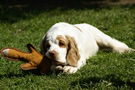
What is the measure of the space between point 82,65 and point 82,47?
15.4 inches

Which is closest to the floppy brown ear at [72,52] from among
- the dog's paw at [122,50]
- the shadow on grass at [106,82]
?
the shadow on grass at [106,82]

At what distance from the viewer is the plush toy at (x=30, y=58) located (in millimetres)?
3691

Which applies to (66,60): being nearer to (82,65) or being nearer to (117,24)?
(82,65)

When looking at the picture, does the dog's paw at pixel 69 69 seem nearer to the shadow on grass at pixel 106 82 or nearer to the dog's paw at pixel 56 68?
the dog's paw at pixel 56 68

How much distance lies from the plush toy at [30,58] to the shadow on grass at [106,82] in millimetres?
718

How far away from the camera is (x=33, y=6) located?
39.8 ft

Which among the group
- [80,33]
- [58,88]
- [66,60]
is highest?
[80,33]

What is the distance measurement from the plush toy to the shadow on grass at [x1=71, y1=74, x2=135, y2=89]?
28.3 inches

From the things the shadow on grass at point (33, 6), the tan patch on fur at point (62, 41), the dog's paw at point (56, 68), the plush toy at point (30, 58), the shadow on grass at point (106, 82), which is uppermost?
the shadow on grass at point (33, 6)

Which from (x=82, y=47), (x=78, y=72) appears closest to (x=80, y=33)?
(x=82, y=47)

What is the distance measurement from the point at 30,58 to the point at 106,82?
1362 millimetres

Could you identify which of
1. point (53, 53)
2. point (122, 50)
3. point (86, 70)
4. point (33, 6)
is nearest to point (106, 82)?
point (86, 70)

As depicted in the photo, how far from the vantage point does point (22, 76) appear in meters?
3.88

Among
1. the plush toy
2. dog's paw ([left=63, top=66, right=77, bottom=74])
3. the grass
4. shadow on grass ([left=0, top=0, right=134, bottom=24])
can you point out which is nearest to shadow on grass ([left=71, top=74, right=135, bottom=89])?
the grass
